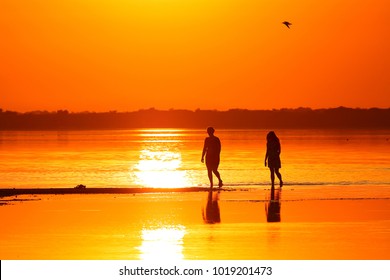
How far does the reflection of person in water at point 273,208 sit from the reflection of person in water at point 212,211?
109cm

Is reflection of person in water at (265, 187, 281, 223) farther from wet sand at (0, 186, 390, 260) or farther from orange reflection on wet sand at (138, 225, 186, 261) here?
orange reflection on wet sand at (138, 225, 186, 261)

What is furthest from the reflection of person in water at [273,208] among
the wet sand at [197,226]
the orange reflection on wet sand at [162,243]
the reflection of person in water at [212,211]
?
the orange reflection on wet sand at [162,243]

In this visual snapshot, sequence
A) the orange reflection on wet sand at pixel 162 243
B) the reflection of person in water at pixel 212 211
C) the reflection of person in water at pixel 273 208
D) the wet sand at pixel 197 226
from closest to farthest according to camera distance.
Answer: the orange reflection on wet sand at pixel 162 243 < the wet sand at pixel 197 226 < the reflection of person in water at pixel 212 211 < the reflection of person in water at pixel 273 208

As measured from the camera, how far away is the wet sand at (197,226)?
1680 cm

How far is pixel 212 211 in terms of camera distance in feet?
76.8

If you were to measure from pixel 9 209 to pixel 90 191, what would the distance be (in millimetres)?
5912

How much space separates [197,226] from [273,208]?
13.2ft

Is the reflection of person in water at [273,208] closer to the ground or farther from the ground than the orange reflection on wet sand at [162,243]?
farther from the ground

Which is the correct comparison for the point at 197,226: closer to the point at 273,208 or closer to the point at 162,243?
the point at 162,243

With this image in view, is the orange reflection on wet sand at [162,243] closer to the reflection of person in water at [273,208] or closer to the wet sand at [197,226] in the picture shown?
the wet sand at [197,226]

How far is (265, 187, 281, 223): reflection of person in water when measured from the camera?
2178cm

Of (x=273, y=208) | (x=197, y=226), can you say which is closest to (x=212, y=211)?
(x=273, y=208)
